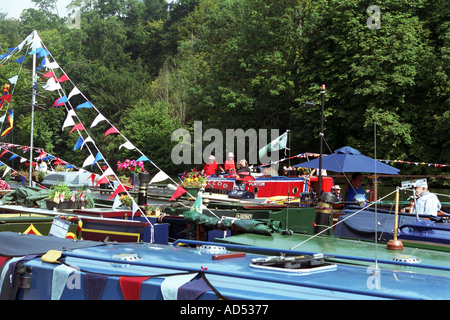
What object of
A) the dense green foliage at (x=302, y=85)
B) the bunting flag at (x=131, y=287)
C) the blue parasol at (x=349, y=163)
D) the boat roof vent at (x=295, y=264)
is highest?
the dense green foliage at (x=302, y=85)

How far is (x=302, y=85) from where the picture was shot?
1378 inches

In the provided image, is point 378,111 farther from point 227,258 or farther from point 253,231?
point 227,258

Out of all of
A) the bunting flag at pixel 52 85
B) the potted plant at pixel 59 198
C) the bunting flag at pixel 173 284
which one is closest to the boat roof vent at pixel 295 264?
the bunting flag at pixel 173 284

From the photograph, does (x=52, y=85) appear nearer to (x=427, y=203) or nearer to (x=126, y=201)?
(x=126, y=201)

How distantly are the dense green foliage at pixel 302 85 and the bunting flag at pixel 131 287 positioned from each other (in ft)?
46.0

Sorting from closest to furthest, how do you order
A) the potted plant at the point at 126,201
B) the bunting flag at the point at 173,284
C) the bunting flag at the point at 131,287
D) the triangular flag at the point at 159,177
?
1. the bunting flag at the point at 173,284
2. the bunting flag at the point at 131,287
3. the triangular flag at the point at 159,177
4. the potted plant at the point at 126,201

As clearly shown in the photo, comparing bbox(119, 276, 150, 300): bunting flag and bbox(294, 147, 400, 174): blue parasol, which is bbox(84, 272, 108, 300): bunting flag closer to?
bbox(119, 276, 150, 300): bunting flag

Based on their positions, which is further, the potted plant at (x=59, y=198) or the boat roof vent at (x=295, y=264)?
the potted plant at (x=59, y=198)

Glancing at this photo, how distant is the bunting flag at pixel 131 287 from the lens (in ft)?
14.0

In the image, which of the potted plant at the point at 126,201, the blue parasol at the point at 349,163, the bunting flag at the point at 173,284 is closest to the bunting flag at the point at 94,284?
the bunting flag at the point at 173,284

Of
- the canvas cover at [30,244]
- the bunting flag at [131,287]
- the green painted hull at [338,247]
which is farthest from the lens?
the green painted hull at [338,247]

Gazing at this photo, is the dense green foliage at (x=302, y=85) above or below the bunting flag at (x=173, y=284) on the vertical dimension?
above

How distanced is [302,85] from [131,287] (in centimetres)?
3173

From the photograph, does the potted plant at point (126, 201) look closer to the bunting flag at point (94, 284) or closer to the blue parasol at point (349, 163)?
the blue parasol at point (349, 163)
